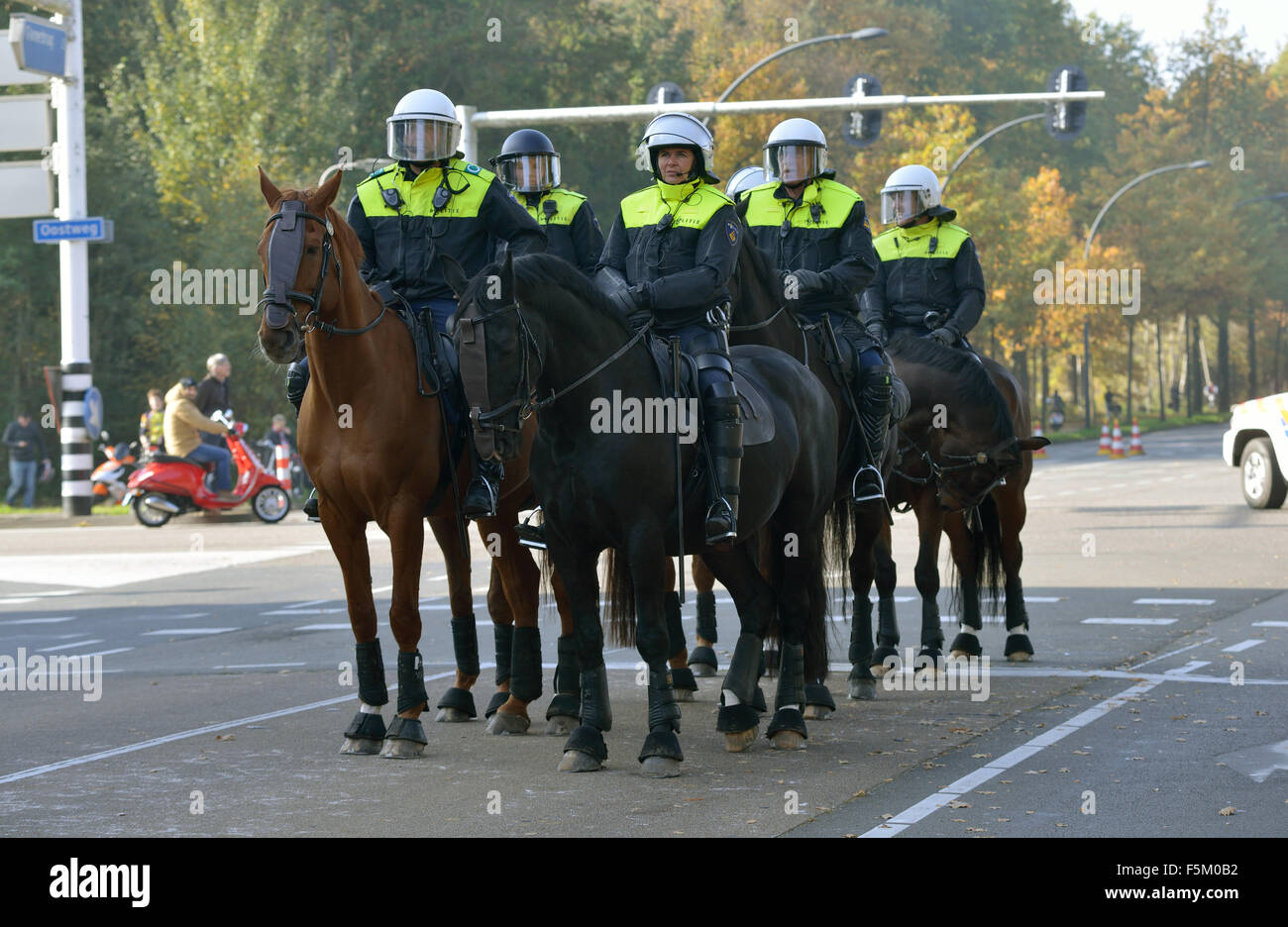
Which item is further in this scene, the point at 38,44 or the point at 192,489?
the point at 38,44

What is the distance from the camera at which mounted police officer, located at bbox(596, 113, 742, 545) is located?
8.18m

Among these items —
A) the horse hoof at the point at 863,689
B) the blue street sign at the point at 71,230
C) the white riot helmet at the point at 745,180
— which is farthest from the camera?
the blue street sign at the point at 71,230

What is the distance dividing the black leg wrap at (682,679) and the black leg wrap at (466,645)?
114 centimetres

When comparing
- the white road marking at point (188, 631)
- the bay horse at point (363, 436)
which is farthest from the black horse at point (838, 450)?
the white road marking at point (188, 631)

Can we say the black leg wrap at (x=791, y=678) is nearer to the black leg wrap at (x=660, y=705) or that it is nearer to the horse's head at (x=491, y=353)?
the black leg wrap at (x=660, y=705)

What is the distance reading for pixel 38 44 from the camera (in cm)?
2520

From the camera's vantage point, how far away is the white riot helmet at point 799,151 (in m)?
10.1

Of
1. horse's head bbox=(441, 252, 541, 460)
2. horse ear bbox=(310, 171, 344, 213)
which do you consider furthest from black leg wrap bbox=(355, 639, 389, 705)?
horse ear bbox=(310, 171, 344, 213)

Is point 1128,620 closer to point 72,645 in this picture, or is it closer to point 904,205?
point 904,205

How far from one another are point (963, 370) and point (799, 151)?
6.50 ft

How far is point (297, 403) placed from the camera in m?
9.12

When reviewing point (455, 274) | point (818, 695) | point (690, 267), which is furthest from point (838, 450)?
point (455, 274)

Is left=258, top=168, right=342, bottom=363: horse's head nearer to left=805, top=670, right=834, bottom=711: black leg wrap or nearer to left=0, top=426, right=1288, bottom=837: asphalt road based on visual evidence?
left=0, top=426, right=1288, bottom=837: asphalt road

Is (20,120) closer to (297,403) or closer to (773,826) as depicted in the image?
(297,403)
